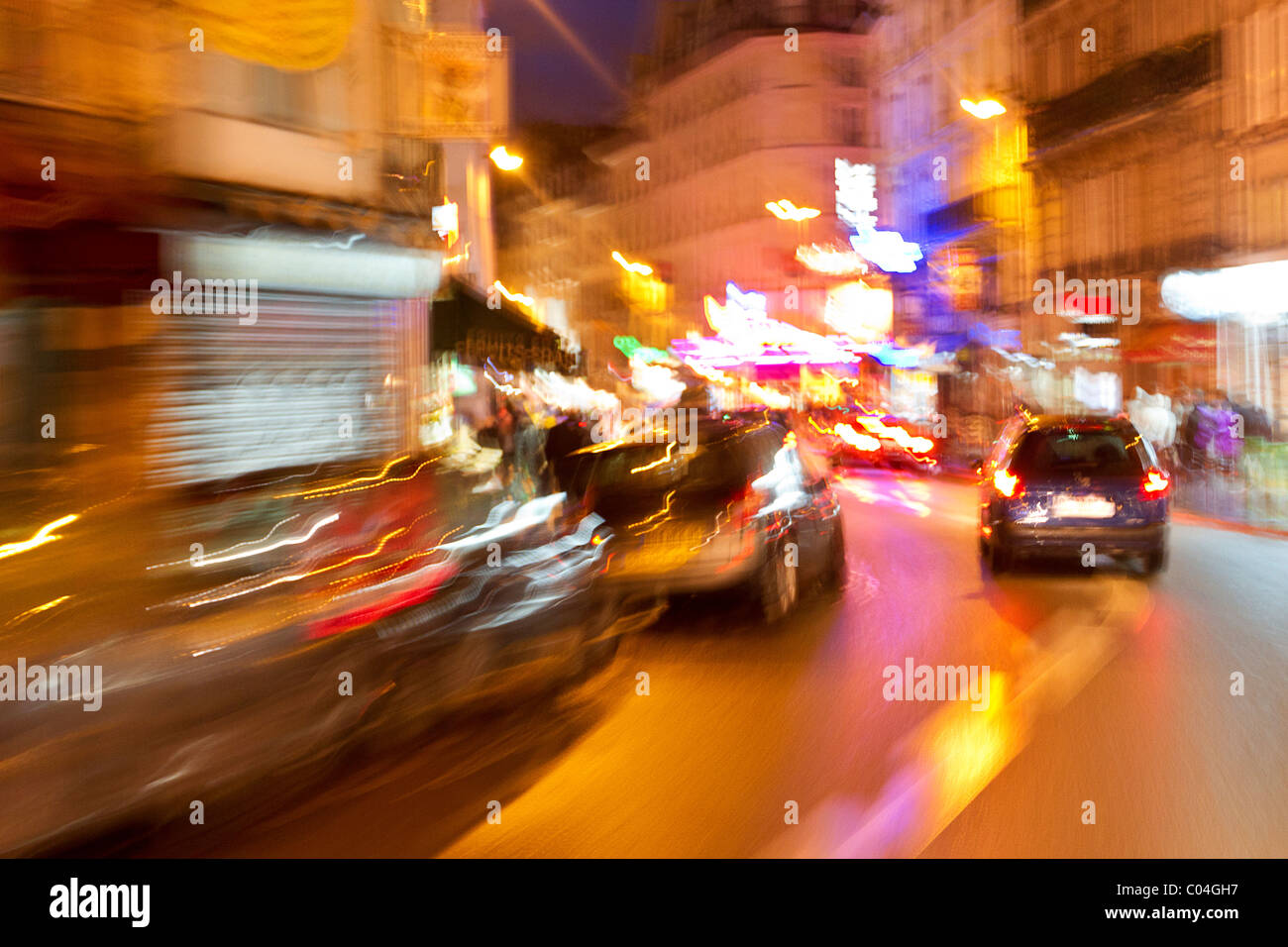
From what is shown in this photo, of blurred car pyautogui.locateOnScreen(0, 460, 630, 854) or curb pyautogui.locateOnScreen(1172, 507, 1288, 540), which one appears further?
curb pyautogui.locateOnScreen(1172, 507, 1288, 540)

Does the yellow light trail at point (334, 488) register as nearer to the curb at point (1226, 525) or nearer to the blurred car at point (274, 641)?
the blurred car at point (274, 641)

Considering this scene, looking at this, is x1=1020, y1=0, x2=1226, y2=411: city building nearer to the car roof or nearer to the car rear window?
the car roof

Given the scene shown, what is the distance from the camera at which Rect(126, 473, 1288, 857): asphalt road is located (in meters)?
4.83

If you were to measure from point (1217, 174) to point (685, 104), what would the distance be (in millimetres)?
49359

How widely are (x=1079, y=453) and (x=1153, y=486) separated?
29.0 inches

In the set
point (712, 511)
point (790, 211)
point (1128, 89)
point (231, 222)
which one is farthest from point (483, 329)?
point (790, 211)

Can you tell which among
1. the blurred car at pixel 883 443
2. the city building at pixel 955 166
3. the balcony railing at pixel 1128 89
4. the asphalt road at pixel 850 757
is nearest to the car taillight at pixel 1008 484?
the asphalt road at pixel 850 757

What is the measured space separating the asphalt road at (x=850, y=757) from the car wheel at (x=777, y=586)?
7.3 inches

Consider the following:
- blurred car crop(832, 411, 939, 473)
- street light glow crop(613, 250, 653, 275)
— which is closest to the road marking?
blurred car crop(832, 411, 939, 473)

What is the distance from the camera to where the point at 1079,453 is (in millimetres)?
11992

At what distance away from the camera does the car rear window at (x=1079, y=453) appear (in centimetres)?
1182

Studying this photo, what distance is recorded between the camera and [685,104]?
74.4 metres

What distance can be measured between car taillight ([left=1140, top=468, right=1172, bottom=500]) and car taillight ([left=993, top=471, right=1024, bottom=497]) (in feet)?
3.59
